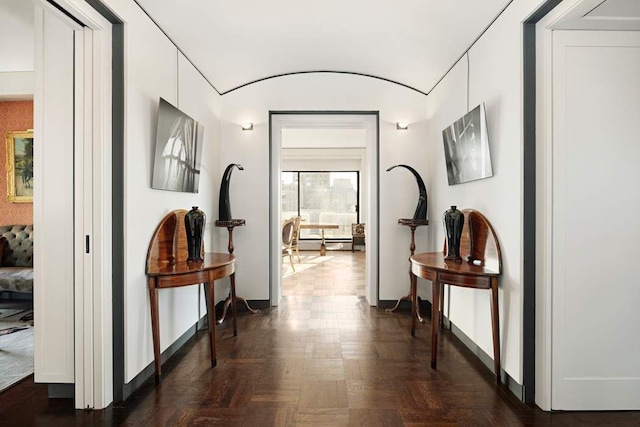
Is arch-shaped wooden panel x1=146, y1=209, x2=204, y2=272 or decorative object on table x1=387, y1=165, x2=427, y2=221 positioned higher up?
decorative object on table x1=387, y1=165, x2=427, y2=221

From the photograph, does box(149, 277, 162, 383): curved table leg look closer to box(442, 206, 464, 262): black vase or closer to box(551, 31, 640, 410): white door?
box(442, 206, 464, 262): black vase

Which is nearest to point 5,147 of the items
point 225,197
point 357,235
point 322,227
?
point 225,197

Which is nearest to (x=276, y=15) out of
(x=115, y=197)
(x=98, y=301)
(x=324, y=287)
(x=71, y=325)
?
(x=115, y=197)

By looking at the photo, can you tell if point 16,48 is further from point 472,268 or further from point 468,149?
point 472,268

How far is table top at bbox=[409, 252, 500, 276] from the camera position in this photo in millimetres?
2621

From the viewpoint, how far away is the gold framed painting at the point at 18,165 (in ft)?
16.8

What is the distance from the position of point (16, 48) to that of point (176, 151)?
2274mm

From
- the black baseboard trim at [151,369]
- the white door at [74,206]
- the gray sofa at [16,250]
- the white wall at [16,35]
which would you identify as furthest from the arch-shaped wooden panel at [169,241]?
the gray sofa at [16,250]

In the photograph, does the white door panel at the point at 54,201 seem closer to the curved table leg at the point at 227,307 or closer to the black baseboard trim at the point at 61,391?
the black baseboard trim at the point at 61,391

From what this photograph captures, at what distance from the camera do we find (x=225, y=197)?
421cm

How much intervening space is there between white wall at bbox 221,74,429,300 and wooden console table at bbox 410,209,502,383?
127 cm

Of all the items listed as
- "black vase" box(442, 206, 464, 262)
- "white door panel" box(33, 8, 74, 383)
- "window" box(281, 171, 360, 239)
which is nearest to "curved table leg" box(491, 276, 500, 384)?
"black vase" box(442, 206, 464, 262)

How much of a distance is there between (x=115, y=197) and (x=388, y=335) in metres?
2.60

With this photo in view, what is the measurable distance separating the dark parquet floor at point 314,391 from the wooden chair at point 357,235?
6.49m
